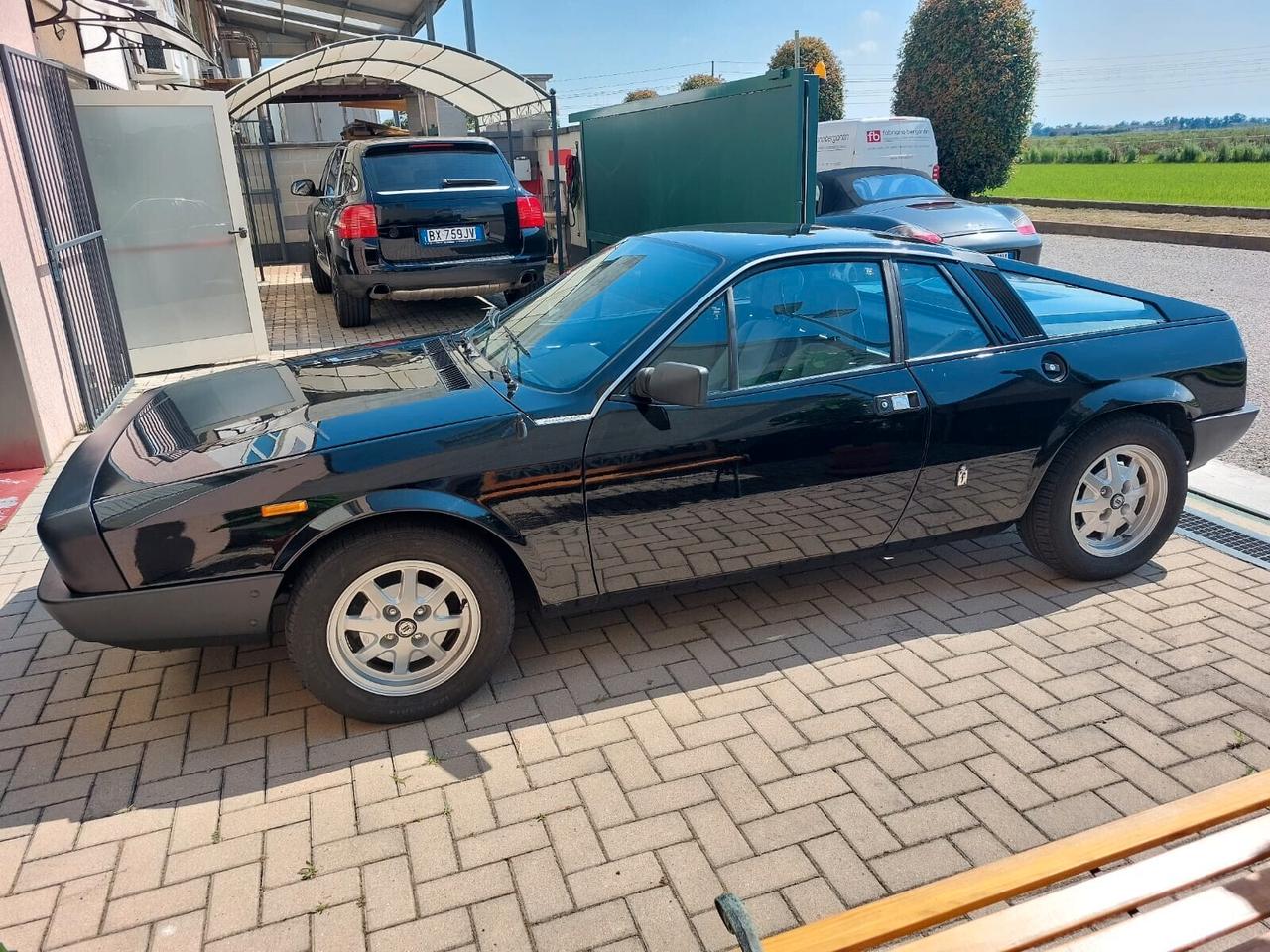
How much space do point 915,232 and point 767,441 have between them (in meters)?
7.10

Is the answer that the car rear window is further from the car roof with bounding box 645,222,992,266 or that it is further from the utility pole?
the utility pole

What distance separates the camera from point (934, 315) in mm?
3748

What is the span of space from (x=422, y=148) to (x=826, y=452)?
7245 mm

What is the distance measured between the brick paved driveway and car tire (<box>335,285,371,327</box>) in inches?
251

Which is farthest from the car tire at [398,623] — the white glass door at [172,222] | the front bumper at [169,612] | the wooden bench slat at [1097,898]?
the white glass door at [172,222]

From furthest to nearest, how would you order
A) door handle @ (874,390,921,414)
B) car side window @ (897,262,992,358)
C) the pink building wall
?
the pink building wall, car side window @ (897,262,992,358), door handle @ (874,390,921,414)

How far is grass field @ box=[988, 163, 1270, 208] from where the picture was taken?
21281 millimetres

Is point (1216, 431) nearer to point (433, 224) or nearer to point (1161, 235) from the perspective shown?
point (433, 224)

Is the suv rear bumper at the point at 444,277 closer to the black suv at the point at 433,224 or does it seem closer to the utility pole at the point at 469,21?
the black suv at the point at 433,224

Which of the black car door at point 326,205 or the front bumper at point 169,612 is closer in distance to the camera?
the front bumper at point 169,612

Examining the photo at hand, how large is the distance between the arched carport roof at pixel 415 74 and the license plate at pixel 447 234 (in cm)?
296

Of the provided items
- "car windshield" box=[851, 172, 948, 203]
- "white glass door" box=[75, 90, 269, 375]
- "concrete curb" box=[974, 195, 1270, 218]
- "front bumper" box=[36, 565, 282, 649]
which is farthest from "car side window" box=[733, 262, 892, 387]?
"concrete curb" box=[974, 195, 1270, 218]

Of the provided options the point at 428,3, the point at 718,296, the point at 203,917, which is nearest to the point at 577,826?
the point at 203,917

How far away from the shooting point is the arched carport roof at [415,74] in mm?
11172
